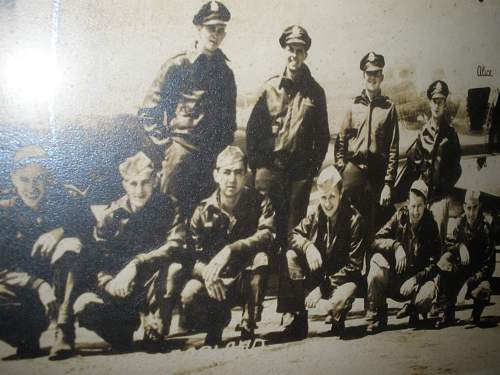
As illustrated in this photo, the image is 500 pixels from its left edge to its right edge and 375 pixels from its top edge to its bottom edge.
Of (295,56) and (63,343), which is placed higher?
(295,56)

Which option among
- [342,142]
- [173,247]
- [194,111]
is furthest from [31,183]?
[342,142]

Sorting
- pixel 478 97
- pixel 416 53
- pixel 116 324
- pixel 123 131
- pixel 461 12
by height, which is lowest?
pixel 116 324

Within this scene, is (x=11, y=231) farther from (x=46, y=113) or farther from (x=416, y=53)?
(x=416, y=53)

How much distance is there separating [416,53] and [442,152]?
0.55 metres

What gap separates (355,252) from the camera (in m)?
2.31

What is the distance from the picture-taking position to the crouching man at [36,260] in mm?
1848

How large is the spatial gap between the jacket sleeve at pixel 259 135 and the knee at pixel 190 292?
594 mm

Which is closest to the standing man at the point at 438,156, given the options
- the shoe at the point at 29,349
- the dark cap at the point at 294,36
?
the dark cap at the point at 294,36

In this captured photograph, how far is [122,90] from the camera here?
1.97m

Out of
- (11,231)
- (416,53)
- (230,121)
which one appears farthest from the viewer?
(416,53)

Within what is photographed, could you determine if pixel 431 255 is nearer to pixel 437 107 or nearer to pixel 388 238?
pixel 388 238

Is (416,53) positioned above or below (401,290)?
above

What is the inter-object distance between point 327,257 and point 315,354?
1.54 feet

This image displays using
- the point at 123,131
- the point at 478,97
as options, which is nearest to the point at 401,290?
the point at 478,97
